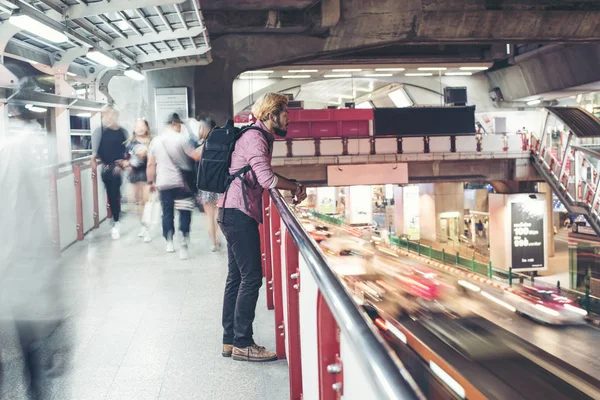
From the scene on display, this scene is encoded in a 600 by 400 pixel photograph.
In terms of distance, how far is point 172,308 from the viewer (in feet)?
18.5

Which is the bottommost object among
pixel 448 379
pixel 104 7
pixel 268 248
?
pixel 448 379

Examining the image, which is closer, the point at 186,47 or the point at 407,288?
the point at 186,47

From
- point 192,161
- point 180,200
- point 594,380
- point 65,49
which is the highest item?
point 65,49

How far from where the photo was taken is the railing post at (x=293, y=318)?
10.9 feet

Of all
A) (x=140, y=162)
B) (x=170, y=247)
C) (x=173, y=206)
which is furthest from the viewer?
(x=140, y=162)

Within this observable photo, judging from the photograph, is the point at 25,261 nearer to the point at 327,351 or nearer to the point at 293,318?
the point at 293,318

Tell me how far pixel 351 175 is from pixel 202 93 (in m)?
7.90

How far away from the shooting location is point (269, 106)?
159 inches

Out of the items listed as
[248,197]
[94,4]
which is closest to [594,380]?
[248,197]

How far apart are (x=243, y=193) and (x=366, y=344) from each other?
2757 mm

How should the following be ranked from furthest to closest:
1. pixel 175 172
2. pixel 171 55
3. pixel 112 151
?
pixel 171 55
pixel 112 151
pixel 175 172

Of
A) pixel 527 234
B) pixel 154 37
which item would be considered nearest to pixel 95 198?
pixel 154 37

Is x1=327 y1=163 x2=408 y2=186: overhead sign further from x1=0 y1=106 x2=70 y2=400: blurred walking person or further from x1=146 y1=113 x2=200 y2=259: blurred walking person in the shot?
x1=0 y1=106 x2=70 y2=400: blurred walking person

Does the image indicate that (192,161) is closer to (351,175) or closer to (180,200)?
(180,200)
